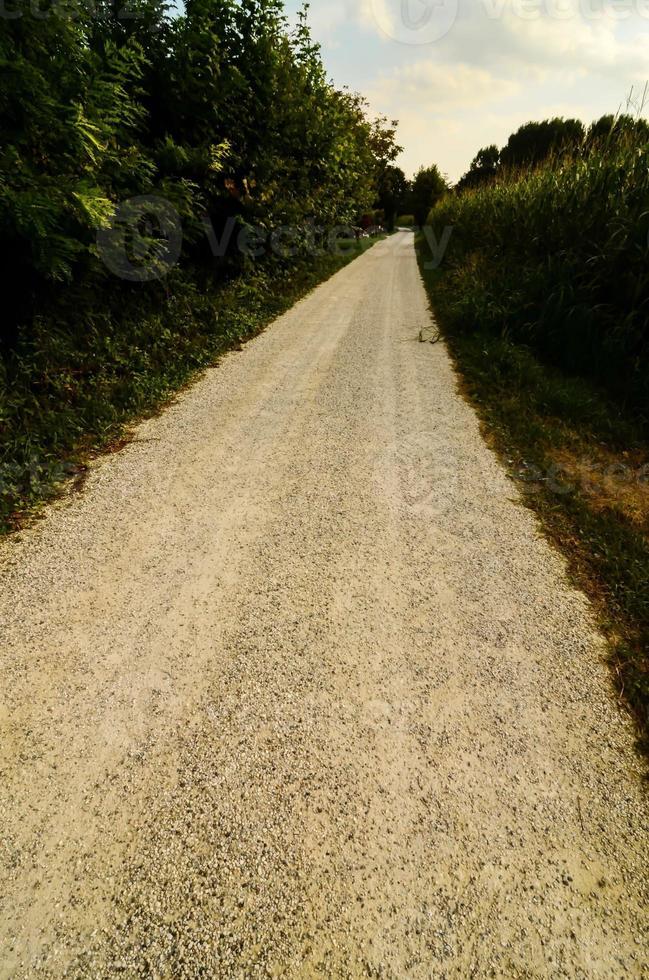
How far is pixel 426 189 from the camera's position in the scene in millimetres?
45656

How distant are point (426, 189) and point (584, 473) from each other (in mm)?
53098

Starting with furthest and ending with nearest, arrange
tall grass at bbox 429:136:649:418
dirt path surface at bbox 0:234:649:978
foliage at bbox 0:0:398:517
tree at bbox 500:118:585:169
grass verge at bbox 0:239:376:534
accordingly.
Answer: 1. tree at bbox 500:118:585:169
2. tall grass at bbox 429:136:649:418
3. foliage at bbox 0:0:398:517
4. grass verge at bbox 0:239:376:534
5. dirt path surface at bbox 0:234:649:978

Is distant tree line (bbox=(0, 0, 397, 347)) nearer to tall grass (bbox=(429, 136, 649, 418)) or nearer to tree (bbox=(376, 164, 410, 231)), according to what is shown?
tall grass (bbox=(429, 136, 649, 418))

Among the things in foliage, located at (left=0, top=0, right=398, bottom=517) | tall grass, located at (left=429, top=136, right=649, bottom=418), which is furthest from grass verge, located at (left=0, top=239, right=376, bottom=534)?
tall grass, located at (left=429, top=136, right=649, bottom=418)

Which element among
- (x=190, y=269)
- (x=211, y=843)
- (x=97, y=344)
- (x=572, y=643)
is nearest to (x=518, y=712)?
(x=572, y=643)

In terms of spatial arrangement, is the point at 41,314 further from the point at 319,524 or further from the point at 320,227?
the point at 320,227

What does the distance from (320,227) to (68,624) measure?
53.0ft

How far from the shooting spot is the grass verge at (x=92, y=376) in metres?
3.98

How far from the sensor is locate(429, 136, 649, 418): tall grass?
5.66 meters

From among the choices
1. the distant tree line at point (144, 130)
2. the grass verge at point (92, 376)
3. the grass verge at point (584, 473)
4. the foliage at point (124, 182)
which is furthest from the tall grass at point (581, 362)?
the distant tree line at point (144, 130)

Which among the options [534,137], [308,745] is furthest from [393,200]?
[308,745]

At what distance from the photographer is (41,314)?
5215 millimetres

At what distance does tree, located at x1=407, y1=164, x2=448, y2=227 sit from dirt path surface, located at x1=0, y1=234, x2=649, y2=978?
165 ft

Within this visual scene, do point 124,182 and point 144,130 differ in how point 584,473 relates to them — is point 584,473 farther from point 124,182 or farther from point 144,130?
point 144,130
